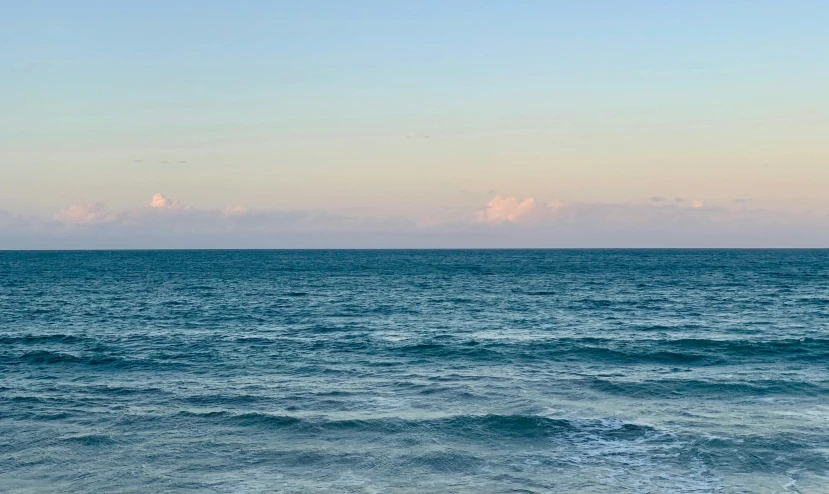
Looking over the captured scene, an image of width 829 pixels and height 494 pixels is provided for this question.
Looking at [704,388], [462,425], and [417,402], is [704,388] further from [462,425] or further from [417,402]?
[417,402]

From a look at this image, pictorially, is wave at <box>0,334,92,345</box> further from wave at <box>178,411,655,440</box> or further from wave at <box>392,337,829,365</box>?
wave at <box>178,411,655,440</box>

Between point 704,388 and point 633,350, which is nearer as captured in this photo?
point 704,388

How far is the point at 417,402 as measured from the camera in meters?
32.0

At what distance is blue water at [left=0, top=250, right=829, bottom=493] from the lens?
23.1 metres

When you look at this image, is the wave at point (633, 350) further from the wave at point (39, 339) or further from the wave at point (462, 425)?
the wave at point (39, 339)

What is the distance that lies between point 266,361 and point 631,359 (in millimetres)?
20692

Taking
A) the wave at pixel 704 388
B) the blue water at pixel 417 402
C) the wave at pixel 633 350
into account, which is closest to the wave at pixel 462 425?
the blue water at pixel 417 402

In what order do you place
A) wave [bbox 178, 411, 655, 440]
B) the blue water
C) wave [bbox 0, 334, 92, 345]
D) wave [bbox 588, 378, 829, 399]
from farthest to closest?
1. wave [bbox 0, 334, 92, 345]
2. wave [bbox 588, 378, 829, 399]
3. wave [bbox 178, 411, 655, 440]
4. the blue water

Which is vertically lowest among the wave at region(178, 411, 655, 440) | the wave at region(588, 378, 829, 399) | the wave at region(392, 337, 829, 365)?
the wave at region(178, 411, 655, 440)

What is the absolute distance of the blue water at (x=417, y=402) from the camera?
911 inches

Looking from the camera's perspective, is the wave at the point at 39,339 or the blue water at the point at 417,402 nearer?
the blue water at the point at 417,402

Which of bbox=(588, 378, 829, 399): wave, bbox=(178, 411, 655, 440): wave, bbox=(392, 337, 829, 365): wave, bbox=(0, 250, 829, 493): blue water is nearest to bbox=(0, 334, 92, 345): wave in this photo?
bbox=(0, 250, 829, 493): blue water

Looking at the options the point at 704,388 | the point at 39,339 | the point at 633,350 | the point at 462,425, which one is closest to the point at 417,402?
the point at 462,425

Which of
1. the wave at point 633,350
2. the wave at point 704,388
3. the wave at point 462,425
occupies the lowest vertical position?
the wave at point 462,425
